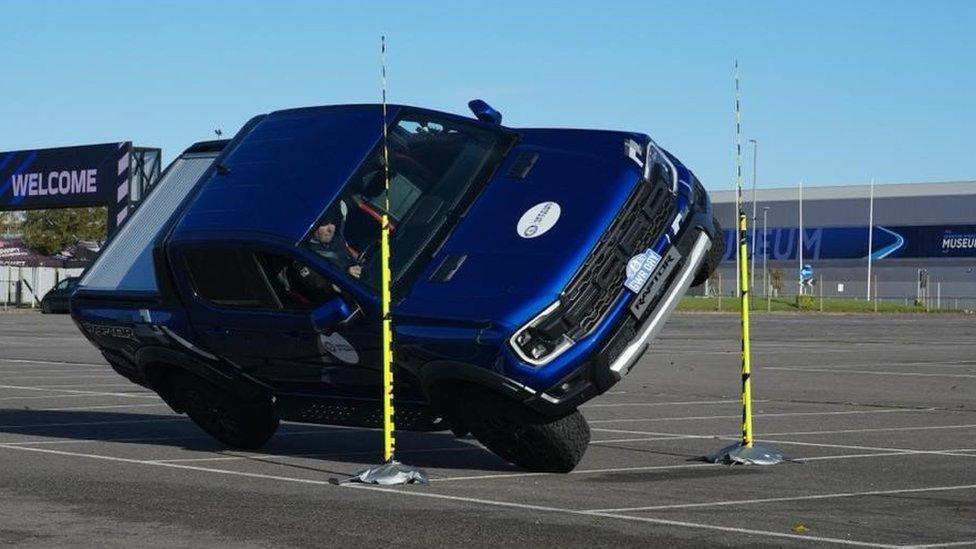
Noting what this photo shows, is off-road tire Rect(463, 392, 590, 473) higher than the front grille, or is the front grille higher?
the front grille

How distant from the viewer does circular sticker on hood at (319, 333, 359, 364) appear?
421 inches

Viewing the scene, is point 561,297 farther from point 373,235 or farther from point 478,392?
point 373,235

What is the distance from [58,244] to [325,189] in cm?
9149

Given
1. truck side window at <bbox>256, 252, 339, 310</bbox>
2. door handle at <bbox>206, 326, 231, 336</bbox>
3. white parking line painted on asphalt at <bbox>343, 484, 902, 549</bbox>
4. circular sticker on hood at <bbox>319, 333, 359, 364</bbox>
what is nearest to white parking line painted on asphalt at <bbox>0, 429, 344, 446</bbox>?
door handle at <bbox>206, 326, 231, 336</bbox>

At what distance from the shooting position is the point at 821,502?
921 centimetres

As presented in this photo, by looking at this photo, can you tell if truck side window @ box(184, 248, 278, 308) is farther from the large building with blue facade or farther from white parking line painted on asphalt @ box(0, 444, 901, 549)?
the large building with blue facade

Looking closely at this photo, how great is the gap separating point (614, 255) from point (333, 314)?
1.87 meters

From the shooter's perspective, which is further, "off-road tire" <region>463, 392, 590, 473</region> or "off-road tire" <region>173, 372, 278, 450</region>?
Answer: "off-road tire" <region>173, 372, 278, 450</region>

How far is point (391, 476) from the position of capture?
10.2 m

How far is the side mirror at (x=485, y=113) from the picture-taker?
11547 millimetres

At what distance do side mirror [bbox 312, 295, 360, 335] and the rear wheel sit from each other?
3.11 feet

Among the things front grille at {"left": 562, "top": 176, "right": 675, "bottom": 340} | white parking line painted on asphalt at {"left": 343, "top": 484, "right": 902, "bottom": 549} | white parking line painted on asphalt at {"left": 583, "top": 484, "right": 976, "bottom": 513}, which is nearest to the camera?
white parking line painted on asphalt at {"left": 343, "top": 484, "right": 902, "bottom": 549}

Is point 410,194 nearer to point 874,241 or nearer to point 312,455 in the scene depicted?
point 312,455

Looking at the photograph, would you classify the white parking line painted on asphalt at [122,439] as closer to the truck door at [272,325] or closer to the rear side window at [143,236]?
the rear side window at [143,236]
